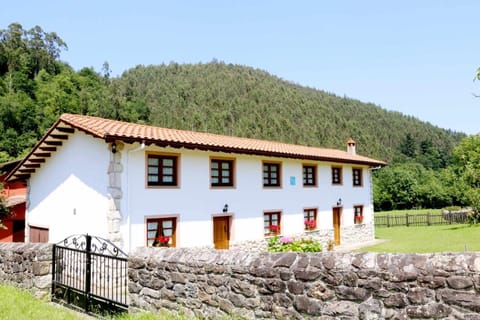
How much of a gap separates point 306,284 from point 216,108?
78969mm

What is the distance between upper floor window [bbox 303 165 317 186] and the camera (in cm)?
1855

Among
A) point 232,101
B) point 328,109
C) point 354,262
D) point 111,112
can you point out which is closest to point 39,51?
point 111,112

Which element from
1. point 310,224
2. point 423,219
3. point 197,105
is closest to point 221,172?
point 310,224

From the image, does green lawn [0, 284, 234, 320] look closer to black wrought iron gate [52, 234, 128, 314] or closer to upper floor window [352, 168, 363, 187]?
black wrought iron gate [52, 234, 128, 314]

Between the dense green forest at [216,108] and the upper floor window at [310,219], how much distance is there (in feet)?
70.3

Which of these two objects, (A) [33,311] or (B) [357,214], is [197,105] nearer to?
(B) [357,214]

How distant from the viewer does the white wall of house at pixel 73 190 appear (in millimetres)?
11508

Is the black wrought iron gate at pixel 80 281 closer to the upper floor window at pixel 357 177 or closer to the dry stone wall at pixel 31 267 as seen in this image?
the dry stone wall at pixel 31 267

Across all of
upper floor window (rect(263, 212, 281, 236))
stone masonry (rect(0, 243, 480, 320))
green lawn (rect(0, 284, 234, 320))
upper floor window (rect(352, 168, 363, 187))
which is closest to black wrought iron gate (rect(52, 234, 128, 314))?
green lawn (rect(0, 284, 234, 320))

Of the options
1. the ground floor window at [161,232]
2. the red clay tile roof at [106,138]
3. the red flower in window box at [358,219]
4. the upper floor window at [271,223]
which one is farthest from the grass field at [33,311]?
the red flower in window box at [358,219]

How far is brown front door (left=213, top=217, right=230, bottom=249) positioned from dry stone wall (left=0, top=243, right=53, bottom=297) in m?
6.73

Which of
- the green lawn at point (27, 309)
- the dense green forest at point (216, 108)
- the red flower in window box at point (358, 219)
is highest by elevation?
the dense green forest at point (216, 108)

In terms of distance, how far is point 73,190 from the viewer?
12.6 meters

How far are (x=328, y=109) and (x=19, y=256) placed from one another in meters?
91.4
